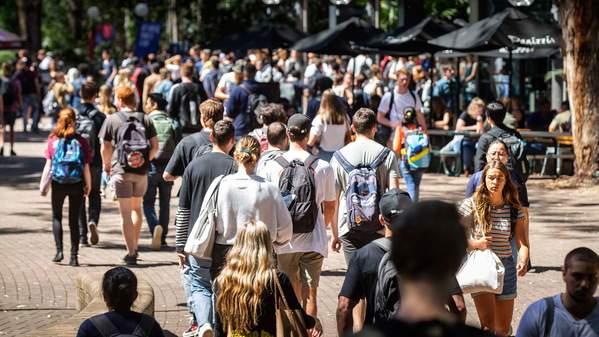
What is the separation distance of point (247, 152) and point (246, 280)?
5.73 ft

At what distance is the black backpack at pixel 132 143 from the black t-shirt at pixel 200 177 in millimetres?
3335

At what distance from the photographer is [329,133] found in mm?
13406

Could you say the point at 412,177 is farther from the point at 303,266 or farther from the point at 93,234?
the point at 303,266

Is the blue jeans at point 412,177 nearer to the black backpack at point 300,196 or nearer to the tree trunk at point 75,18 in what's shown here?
the black backpack at point 300,196

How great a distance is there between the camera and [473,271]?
771 cm

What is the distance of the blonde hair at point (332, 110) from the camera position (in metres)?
12.9

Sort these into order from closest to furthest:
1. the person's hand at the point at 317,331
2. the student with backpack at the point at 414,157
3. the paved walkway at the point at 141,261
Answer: the person's hand at the point at 317,331
the paved walkway at the point at 141,261
the student with backpack at the point at 414,157

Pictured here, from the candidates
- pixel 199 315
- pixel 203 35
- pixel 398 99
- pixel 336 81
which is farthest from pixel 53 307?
pixel 203 35

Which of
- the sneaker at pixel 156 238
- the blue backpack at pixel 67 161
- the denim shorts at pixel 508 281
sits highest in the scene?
the blue backpack at pixel 67 161

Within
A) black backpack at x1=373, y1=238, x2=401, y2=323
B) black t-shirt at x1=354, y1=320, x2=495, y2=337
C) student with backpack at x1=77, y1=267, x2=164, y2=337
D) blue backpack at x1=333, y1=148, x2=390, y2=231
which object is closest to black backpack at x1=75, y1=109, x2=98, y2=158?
blue backpack at x1=333, y1=148, x2=390, y2=231

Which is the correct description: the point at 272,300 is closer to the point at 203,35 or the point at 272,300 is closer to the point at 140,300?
the point at 140,300

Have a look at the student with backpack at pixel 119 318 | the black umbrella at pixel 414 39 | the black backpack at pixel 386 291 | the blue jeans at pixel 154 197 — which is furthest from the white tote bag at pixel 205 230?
the black umbrella at pixel 414 39

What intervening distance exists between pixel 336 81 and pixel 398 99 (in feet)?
18.8

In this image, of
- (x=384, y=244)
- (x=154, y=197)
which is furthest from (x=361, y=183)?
(x=154, y=197)
